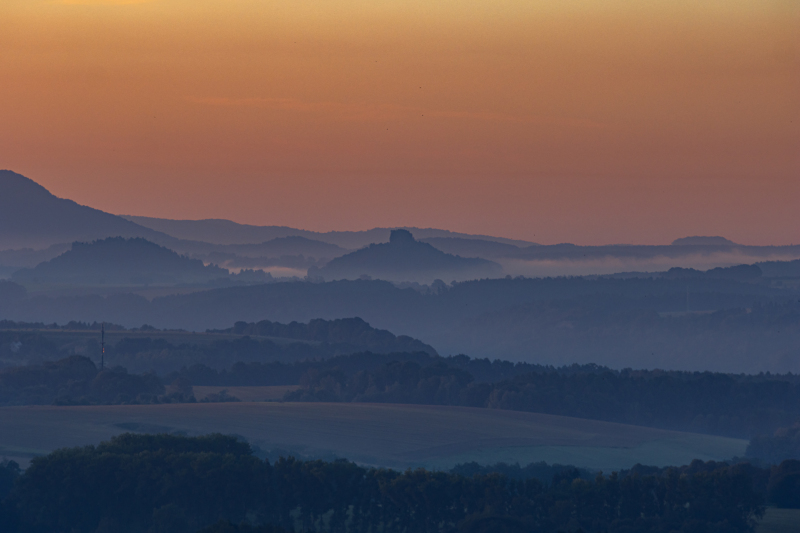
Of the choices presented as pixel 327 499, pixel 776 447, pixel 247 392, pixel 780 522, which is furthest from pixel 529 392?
pixel 327 499

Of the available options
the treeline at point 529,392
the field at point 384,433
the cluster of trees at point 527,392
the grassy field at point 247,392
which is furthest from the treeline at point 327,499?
the grassy field at point 247,392

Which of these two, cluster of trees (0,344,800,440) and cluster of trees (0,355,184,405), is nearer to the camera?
cluster of trees (0,355,184,405)

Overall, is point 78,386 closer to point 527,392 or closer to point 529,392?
point 527,392

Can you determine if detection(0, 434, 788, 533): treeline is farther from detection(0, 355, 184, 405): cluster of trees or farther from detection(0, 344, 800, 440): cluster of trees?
detection(0, 344, 800, 440): cluster of trees

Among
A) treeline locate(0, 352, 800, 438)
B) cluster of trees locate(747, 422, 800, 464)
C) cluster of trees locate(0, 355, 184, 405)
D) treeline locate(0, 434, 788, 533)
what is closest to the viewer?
treeline locate(0, 434, 788, 533)

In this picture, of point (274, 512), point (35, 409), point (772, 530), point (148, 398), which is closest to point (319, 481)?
point (274, 512)

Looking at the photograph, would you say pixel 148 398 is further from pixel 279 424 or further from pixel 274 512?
pixel 274 512

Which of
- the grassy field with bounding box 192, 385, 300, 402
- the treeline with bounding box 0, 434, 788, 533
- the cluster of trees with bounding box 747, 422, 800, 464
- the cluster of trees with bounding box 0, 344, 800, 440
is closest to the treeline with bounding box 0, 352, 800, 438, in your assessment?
the cluster of trees with bounding box 0, 344, 800, 440
